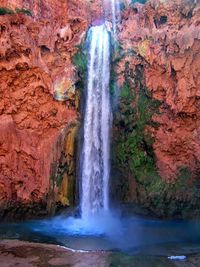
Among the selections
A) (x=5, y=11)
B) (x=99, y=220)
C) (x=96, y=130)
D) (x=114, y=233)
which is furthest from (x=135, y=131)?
(x=5, y=11)

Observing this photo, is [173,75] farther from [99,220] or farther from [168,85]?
[99,220]

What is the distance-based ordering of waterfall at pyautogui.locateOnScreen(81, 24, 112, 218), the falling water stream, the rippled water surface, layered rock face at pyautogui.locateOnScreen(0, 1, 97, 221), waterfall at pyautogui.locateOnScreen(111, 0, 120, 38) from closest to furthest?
the rippled water surface, the falling water stream, layered rock face at pyautogui.locateOnScreen(0, 1, 97, 221), waterfall at pyautogui.locateOnScreen(81, 24, 112, 218), waterfall at pyautogui.locateOnScreen(111, 0, 120, 38)

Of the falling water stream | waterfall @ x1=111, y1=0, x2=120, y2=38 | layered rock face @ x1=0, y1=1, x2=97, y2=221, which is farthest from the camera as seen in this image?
waterfall @ x1=111, y1=0, x2=120, y2=38

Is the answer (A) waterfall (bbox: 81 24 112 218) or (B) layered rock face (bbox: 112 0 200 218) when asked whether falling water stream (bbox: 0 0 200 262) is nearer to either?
(A) waterfall (bbox: 81 24 112 218)

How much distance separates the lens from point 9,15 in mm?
13859

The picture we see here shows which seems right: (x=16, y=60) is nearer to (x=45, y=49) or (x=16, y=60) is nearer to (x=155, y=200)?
(x=45, y=49)

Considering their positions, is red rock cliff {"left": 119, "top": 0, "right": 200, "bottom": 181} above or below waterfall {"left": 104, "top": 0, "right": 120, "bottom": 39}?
below

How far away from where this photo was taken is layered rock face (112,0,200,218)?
547 inches

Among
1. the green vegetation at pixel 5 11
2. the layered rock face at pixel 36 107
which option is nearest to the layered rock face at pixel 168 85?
the layered rock face at pixel 36 107

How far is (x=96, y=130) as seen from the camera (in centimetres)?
1506

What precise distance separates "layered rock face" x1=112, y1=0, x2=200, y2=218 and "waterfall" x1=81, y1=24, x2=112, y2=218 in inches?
36.8

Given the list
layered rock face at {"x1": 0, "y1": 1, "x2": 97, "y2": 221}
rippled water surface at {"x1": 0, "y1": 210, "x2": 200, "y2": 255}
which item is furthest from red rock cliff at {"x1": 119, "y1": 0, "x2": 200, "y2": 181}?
layered rock face at {"x1": 0, "y1": 1, "x2": 97, "y2": 221}

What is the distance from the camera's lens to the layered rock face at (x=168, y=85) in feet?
45.6

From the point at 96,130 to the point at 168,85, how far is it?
330cm
